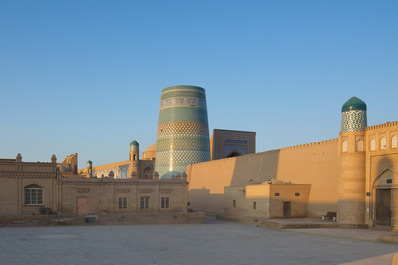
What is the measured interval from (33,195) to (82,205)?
271 cm

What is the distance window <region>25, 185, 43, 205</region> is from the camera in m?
25.9

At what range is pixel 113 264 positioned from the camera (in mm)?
11781

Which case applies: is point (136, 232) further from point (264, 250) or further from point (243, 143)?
point (243, 143)

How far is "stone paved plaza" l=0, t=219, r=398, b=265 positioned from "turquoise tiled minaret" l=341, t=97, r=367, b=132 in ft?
19.1

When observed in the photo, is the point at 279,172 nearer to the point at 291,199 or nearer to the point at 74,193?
the point at 291,199

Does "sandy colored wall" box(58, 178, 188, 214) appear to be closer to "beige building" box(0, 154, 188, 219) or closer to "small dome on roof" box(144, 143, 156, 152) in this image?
"beige building" box(0, 154, 188, 219)

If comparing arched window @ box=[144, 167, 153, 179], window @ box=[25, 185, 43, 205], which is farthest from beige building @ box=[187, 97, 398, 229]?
arched window @ box=[144, 167, 153, 179]

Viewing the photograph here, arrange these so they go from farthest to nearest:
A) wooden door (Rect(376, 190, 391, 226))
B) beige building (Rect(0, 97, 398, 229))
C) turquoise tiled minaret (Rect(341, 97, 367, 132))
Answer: turquoise tiled minaret (Rect(341, 97, 367, 132))
beige building (Rect(0, 97, 398, 229))
wooden door (Rect(376, 190, 391, 226))

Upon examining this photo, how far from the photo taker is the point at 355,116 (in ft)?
73.2

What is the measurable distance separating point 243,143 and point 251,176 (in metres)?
11.1

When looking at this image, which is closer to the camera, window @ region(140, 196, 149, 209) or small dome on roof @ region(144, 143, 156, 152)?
window @ region(140, 196, 149, 209)

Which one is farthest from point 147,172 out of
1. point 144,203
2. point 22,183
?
point 22,183

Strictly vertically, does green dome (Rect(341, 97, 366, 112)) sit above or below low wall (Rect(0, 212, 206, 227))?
above

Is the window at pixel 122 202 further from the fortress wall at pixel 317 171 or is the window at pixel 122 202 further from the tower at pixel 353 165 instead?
the tower at pixel 353 165
